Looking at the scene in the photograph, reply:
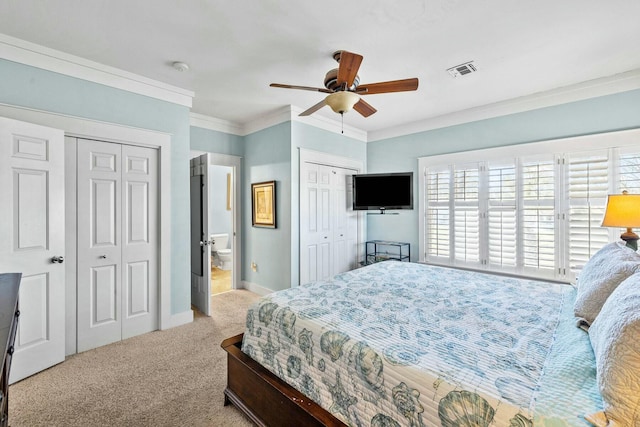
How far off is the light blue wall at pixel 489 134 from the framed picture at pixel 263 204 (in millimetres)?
1892

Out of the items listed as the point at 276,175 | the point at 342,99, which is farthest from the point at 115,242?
the point at 342,99

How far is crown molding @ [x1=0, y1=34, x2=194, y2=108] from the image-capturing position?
7.54 ft

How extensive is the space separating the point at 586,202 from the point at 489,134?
1306 millimetres

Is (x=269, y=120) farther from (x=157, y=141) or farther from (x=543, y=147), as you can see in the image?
(x=543, y=147)

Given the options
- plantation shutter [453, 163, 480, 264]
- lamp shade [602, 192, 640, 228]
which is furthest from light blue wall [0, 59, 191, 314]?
lamp shade [602, 192, 640, 228]

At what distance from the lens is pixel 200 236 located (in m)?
3.70

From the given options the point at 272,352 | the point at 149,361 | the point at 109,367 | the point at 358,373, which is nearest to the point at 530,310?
the point at 358,373

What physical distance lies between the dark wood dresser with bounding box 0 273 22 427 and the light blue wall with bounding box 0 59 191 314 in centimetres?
152

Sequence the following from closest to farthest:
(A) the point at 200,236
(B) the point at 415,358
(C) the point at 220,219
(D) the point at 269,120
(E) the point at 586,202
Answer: (B) the point at 415,358
(E) the point at 586,202
(A) the point at 200,236
(D) the point at 269,120
(C) the point at 220,219

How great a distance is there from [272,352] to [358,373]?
0.61m

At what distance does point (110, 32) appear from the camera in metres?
2.21

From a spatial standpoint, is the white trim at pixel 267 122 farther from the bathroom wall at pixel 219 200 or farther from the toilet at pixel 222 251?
the toilet at pixel 222 251

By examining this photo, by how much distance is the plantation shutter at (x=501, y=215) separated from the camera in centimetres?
368

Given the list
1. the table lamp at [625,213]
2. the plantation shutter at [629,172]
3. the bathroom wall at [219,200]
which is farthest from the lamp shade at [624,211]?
the bathroom wall at [219,200]
